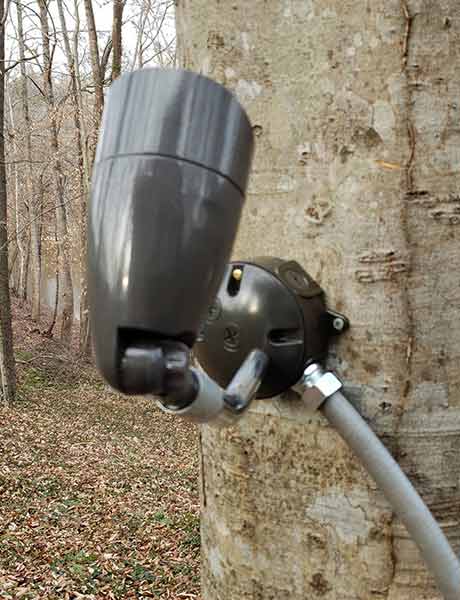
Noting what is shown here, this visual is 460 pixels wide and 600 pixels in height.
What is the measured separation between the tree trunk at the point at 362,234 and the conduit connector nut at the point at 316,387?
0.15 feet

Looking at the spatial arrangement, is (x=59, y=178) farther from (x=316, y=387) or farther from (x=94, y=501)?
(x=316, y=387)

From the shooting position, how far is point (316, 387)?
30.5 inches

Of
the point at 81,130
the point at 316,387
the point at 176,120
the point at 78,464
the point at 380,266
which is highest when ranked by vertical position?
the point at 81,130

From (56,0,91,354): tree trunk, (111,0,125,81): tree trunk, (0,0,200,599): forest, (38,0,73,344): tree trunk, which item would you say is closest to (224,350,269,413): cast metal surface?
(0,0,200,599): forest

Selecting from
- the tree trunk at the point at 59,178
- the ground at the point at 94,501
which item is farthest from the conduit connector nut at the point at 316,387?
the tree trunk at the point at 59,178

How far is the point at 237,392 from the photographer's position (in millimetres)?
711

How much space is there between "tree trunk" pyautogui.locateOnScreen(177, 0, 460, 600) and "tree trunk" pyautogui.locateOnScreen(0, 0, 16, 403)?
32.4ft

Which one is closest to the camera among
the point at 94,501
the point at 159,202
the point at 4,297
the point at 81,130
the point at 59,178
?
the point at 159,202

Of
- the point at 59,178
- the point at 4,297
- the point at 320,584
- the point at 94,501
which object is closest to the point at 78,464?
the point at 94,501

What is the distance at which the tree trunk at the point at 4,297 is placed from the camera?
1016 cm

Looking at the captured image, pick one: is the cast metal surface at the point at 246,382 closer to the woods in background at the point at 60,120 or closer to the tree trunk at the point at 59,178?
the woods in background at the point at 60,120

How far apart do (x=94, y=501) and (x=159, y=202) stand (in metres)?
6.74

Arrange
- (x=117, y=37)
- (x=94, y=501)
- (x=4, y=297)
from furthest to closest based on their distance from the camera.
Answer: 1. (x=117, y=37)
2. (x=4, y=297)
3. (x=94, y=501)

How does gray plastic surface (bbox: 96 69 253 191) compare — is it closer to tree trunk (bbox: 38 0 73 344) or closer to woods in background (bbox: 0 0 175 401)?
woods in background (bbox: 0 0 175 401)
